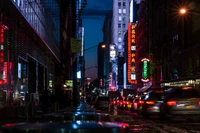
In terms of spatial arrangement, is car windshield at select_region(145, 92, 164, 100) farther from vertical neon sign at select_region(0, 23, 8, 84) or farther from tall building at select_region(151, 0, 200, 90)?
tall building at select_region(151, 0, 200, 90)

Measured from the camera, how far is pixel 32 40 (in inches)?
1391

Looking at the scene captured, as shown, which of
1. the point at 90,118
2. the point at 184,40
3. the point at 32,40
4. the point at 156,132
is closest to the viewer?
the point at 90,118

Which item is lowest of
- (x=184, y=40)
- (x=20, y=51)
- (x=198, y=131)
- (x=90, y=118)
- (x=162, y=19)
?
(x=198, y=131)

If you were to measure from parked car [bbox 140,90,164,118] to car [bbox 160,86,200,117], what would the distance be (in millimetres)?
1688

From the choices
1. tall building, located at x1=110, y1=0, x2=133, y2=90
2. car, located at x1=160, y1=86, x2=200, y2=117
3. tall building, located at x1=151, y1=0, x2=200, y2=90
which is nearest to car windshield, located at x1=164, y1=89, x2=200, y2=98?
car, located at x1=160, y1=86, x2=200, y2=117

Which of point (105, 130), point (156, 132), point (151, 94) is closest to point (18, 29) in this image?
point (151, 94)

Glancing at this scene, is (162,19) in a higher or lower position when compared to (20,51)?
higher

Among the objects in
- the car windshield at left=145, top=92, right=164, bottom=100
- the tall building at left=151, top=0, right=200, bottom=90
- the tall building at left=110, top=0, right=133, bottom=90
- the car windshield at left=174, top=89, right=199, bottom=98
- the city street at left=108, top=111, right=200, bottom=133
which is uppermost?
the tall building at left=110, top=0, right=133, bottom=90

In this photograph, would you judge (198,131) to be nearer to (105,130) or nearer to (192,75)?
(105,130)

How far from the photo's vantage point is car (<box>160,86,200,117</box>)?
2261 centimetres

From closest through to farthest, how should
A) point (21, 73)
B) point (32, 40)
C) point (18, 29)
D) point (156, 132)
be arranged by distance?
1. point (156, 132)
2. point (18, 29)
3. point (21, 73)
4. point (32, 40)

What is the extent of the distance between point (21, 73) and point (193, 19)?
27.5m

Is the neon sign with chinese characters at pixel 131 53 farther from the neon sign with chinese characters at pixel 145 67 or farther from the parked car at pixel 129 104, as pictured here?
the parked car at pixel 129 104

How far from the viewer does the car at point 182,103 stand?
74.2 feet
